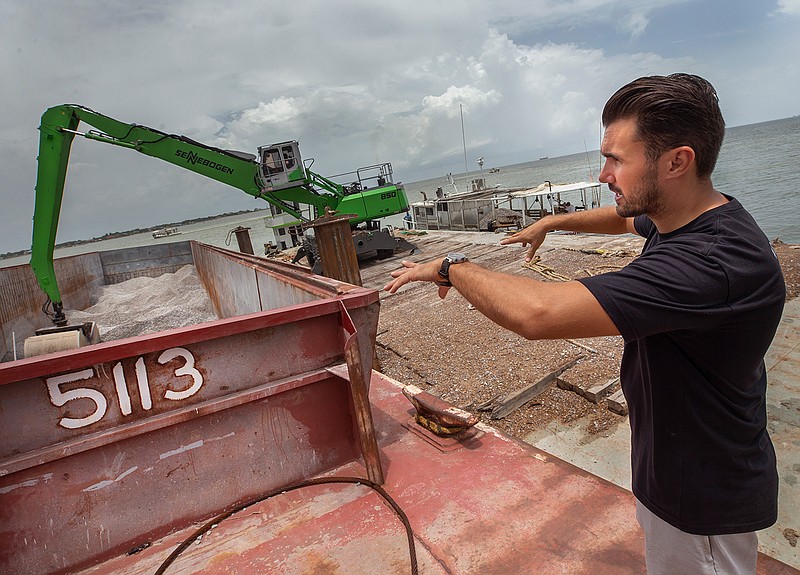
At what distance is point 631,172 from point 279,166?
1097 centimetres

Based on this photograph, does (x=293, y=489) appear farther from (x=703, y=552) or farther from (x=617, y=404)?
(x=617, y=404)

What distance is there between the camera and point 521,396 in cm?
575

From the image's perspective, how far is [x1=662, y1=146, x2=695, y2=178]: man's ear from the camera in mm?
1243

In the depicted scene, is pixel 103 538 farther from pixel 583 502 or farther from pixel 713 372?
pixel 713 372

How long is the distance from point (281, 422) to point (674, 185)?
7.07ft

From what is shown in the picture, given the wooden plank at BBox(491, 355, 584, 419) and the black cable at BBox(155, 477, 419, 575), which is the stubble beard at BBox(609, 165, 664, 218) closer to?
the black cable at BBox(155, 477, 419, 575)

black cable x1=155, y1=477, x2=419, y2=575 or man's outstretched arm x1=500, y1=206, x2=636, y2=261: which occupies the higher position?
man's outstretched arm x1=500, y1=206, x2=636, y2=261

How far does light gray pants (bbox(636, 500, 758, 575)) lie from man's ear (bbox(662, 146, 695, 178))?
110 cm

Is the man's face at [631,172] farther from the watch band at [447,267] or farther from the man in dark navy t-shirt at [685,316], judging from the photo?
the watch band at [447,267]

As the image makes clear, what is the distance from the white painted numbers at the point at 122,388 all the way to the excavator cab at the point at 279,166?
958 cm

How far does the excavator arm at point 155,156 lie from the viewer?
287 inches

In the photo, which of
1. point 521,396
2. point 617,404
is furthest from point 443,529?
point 617,404

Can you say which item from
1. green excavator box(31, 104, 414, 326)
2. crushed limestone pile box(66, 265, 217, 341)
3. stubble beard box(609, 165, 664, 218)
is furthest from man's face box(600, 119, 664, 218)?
green excavator box(31, 104, 414, 326)

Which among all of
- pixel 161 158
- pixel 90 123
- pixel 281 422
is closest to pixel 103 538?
pixel 281 422
